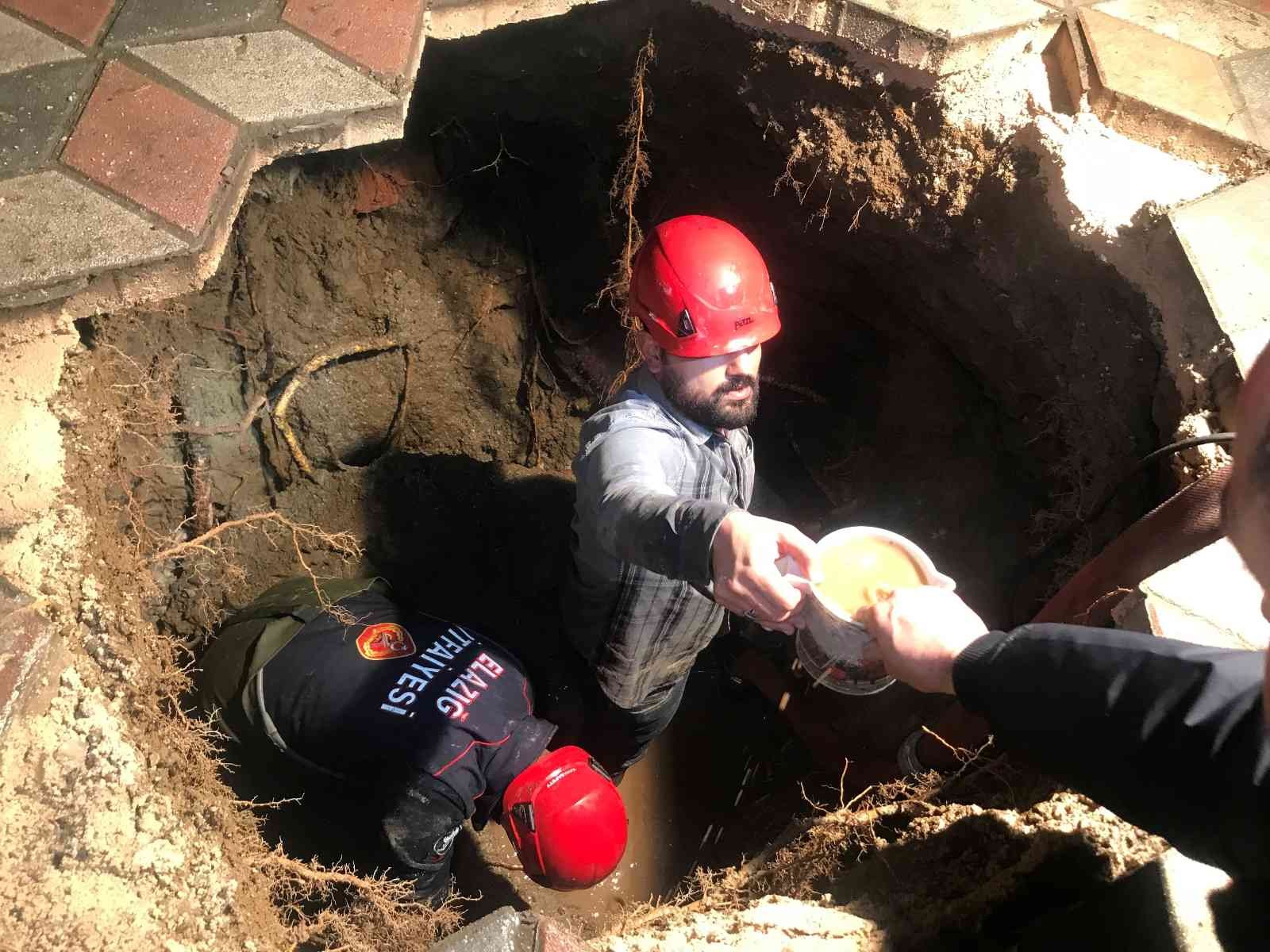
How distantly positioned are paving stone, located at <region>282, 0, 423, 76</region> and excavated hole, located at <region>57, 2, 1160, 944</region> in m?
0.49

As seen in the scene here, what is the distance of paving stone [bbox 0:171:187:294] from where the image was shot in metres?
1.73

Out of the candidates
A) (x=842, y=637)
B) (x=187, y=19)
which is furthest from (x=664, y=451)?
(x=187, y=19)

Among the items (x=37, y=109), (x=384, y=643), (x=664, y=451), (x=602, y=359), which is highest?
(x=37, y=109)

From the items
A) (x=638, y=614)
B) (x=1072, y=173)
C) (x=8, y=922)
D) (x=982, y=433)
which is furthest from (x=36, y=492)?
(x=982, y=433)

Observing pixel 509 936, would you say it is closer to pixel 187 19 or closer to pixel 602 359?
pixel 187 19

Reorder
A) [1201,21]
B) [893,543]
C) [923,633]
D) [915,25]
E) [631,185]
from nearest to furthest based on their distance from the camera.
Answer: [923,633] → [893,543] → [915,25] → [1201,21] → [631,185]

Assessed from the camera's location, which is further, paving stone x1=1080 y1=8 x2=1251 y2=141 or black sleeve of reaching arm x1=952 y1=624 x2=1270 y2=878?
paving stone x1=1080 y1=8 x2=1251 y2=141

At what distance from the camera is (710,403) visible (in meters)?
2.46

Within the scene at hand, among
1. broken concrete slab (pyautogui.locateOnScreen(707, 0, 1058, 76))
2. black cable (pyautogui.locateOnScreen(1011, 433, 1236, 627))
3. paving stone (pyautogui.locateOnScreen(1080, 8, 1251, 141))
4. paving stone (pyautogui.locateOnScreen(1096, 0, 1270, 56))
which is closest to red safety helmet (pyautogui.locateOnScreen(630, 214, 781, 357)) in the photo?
broken concrete slab (pyautogui.locateOnScreen(707, 0, 1058, 76))

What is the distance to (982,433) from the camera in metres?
3.06

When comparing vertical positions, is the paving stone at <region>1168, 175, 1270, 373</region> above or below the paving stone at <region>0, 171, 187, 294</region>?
above

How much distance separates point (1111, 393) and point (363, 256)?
269 centimetres

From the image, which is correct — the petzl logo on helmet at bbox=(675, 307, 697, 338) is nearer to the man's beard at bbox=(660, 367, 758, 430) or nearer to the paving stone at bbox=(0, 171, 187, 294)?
the man's beard at bbox=(660, 367, 758, 430)

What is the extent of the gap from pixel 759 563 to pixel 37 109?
1.94 meters
